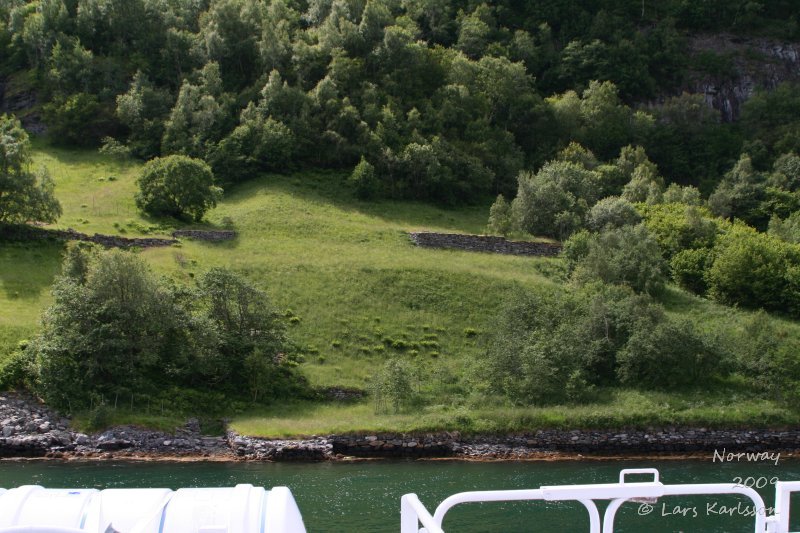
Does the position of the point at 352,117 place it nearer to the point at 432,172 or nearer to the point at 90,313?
the point at 432,172

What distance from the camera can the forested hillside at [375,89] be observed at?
97562 mm

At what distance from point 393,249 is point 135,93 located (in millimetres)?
42091

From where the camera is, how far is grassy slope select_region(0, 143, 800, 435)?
5428cm

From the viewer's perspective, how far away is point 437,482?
42.1 meters

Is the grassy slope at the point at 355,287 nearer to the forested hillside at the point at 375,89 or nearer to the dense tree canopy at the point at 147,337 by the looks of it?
the dense tree canopy at the point at 147,337

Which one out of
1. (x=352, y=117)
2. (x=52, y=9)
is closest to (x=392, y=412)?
(x=352, y=117)

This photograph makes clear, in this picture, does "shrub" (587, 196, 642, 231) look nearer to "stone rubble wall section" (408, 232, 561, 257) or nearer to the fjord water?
"stone rubble wall section" (408, 232, 561, 257)

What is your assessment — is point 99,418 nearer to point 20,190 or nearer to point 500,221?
point 20,190

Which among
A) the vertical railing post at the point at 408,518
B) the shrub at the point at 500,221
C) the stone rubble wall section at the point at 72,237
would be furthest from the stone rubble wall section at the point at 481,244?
the vertical railing post at the point at 408,518

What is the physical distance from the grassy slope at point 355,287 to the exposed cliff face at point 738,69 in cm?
5114

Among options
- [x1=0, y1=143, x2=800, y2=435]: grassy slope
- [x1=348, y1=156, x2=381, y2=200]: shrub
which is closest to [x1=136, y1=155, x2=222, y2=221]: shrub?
[x1=0, y1=143, x2=800, y2=435]: grassy slope

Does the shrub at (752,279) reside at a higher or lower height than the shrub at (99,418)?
higher

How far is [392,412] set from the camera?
178 feet

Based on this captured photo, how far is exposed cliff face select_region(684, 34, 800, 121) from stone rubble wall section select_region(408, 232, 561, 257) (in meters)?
58.1
